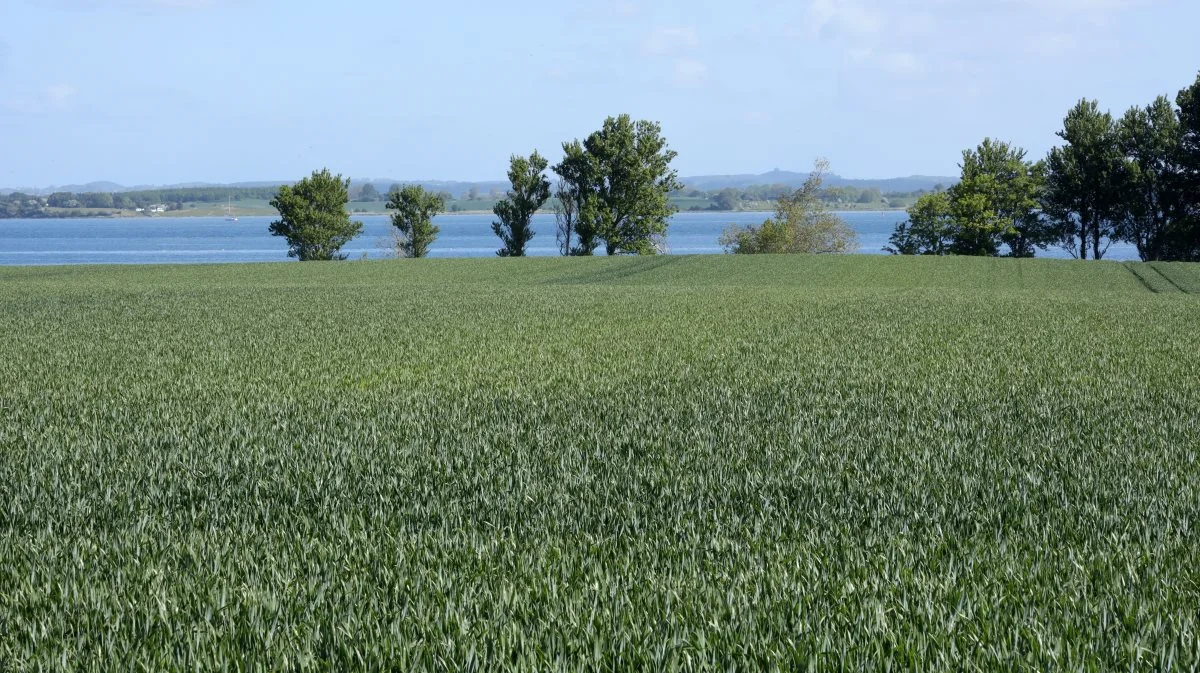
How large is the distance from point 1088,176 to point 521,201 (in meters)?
39.5

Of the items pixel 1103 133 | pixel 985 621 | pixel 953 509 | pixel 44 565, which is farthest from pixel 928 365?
pixel 1103 133

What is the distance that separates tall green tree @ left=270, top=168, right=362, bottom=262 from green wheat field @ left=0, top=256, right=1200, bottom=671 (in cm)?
7337

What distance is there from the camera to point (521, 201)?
8444 cm

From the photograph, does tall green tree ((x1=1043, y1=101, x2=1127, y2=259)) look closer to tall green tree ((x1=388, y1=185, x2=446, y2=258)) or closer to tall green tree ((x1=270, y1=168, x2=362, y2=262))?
tall green tree ((x1=388, y1=185, x2=446, y2=258))

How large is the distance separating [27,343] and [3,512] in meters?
14.8

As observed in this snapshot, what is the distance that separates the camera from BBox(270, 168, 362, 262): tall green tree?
3578 inches

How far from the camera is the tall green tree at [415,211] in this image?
97.1m

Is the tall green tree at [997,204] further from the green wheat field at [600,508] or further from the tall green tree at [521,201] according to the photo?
the green wheat field at [600,508]

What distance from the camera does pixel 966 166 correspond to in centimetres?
8075

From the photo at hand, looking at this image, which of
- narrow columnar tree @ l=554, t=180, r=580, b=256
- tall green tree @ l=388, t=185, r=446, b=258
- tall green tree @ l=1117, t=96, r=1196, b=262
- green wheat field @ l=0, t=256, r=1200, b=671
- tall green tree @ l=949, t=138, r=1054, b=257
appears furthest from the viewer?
tall green tree @ l=388, t=185, r=446, b=258

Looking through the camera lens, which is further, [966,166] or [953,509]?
[966,166]

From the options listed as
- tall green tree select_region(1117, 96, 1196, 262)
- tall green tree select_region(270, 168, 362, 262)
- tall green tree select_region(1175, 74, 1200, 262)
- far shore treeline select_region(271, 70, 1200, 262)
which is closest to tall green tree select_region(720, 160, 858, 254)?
far shore treeline select_region(271, 70, 1200, 262)

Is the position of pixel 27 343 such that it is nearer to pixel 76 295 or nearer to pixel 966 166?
pixel 76 295

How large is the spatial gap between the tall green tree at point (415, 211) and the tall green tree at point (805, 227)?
92.3ft
